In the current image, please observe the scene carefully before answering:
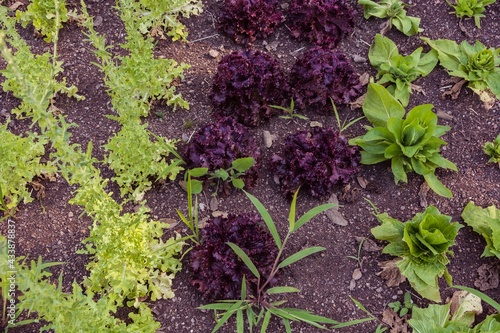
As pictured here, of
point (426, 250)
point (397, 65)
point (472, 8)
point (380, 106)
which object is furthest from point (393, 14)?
point (426, 250)

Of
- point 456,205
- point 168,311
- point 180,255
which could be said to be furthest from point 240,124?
point 456,205

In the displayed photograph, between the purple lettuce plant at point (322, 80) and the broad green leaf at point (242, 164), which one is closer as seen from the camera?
the broad green leaf at point (242, 164)

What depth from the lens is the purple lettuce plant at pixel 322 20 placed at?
177 inches

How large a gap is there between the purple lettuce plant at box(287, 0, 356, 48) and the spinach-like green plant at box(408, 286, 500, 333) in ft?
7.78

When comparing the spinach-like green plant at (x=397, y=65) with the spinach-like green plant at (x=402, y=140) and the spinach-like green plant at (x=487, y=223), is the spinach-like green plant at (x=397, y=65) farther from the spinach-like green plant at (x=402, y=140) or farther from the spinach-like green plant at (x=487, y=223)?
the spinach-like green plant at (x=487, y=223)

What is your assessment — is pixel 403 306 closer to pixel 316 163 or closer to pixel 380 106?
pixel 316 163

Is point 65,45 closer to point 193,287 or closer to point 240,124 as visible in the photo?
point 240,124

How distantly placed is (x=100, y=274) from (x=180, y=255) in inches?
23.1

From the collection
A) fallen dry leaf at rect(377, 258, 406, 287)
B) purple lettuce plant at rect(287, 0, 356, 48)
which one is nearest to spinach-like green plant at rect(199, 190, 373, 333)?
fallen dry leaf at rect(377, 258, 406, 287)

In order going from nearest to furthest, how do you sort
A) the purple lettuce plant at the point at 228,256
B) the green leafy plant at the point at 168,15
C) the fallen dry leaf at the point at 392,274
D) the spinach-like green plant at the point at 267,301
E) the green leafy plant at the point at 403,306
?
the spinach-like green plant at the point at 267,301 < the purple lettuce plant at the point at 228,256 < the green leafy plant at the point at 403,306 < the fallen dry leaf at the point at 392,274 < the green leafy plant at the point at 168,15

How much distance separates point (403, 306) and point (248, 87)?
197 centimetres

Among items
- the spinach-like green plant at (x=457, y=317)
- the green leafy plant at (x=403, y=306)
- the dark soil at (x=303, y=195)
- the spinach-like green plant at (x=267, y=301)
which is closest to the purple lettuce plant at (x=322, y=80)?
the dark soil at (x=303, y=195)

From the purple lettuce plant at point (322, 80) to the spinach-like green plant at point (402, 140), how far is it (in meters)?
0.20

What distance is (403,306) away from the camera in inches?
140
